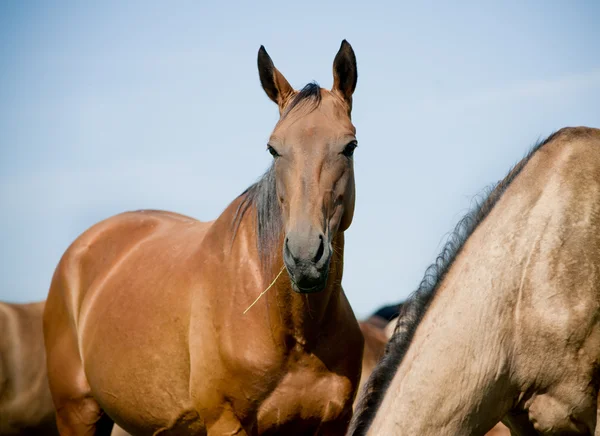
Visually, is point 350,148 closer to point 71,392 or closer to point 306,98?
point 306,98

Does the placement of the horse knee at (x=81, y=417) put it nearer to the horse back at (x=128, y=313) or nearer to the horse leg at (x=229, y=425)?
the horse back at (x=128, y=313)

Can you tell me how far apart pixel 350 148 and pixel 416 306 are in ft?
3.03

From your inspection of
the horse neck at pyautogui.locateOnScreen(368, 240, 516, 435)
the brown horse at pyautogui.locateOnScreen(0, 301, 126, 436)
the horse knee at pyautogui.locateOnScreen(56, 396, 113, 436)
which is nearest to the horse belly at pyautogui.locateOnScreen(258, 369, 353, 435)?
the horse neck at pyautogui.locateOnScreen(368, 240, 516, 435)

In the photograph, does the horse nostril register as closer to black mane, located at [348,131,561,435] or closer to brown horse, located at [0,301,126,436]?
black mane, located at [348,131,561,435]

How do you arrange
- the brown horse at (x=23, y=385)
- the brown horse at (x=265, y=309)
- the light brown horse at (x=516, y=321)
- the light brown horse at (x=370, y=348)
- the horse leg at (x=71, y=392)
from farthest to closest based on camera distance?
the brown horse at (x=23, y=385)
the light brown horse at (x=370, y=348)
the horse leg at (x=71, y=392)
the brown horse at (x=265, y=309)
the light brown horse at (x=516, y=321)

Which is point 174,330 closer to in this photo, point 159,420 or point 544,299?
point 159,420

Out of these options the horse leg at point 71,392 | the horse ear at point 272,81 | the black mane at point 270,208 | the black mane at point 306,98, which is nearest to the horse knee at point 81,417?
the horse leg at point 71,392

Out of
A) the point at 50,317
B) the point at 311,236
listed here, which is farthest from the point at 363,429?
the point at 50,317

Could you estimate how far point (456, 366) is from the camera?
371cm

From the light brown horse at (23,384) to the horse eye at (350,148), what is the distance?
6.59 m

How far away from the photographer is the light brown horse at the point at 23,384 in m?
9.48

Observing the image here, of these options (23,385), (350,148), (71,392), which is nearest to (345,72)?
(350,148)

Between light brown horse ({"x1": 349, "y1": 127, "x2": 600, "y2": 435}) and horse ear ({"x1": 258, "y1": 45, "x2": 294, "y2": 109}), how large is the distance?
1.36 m

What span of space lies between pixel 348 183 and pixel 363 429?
1.28m
